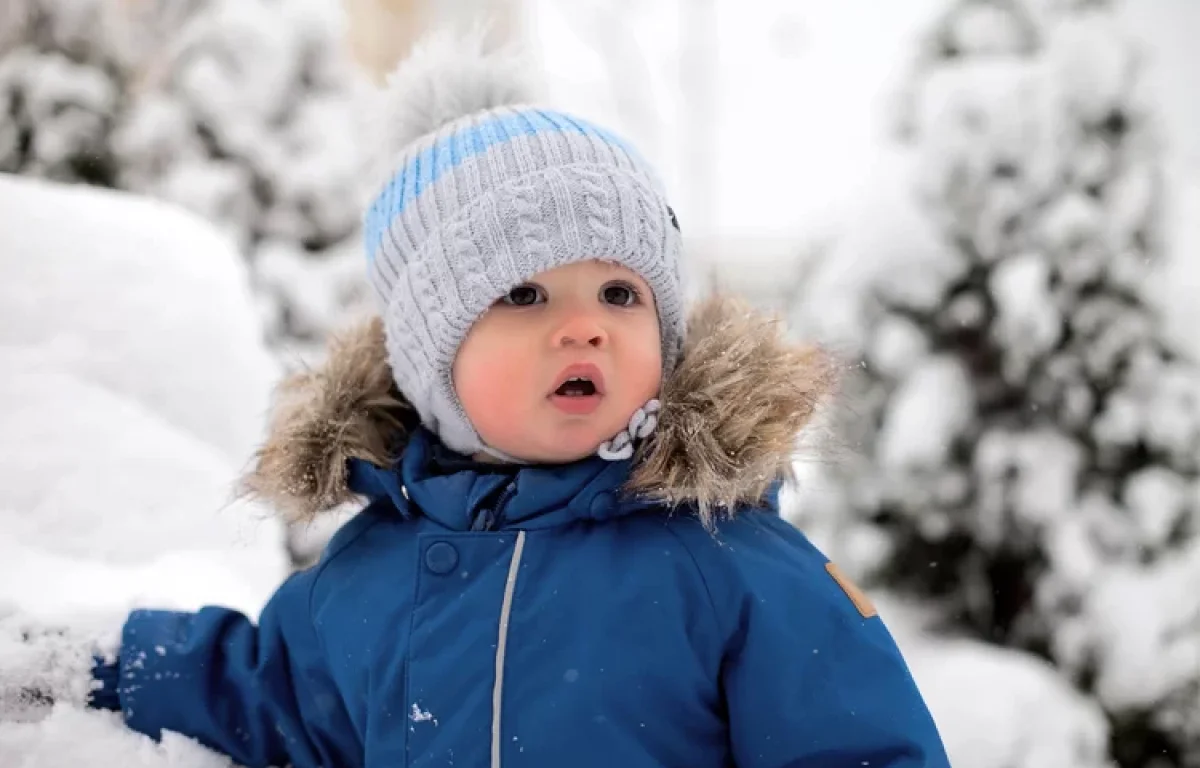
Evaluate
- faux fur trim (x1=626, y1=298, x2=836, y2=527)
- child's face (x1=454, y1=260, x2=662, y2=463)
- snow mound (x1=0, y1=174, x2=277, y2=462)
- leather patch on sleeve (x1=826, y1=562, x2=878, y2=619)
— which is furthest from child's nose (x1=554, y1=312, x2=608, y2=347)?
snow mound (x1=0, y1=174, x2=277, y2=462)

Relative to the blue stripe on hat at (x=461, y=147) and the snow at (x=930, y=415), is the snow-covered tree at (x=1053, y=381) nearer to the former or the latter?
the snow at (x=930, y=415)

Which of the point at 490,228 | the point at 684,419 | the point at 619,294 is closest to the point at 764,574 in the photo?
the point at 684,419

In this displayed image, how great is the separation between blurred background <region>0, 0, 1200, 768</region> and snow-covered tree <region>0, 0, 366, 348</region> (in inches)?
0.8

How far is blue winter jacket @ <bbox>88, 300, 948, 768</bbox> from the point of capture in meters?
1.39

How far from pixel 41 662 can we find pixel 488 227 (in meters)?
0.88

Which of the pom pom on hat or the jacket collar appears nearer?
the jacket collar

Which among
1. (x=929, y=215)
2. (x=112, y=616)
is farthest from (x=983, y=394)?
(x=112, y=616)

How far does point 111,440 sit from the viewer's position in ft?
5.51

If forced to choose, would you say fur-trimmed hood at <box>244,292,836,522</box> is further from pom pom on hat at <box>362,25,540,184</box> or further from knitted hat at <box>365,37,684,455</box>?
pom pom on hat at <box>362,25,540,184</box>

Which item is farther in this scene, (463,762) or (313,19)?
(313,19)

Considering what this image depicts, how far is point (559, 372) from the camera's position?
152cm

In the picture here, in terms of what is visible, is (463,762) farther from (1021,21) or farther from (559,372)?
(1021,21)

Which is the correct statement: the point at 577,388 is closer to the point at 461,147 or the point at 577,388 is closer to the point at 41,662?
the point at 461,147

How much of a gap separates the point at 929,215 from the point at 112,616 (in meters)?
3.01
